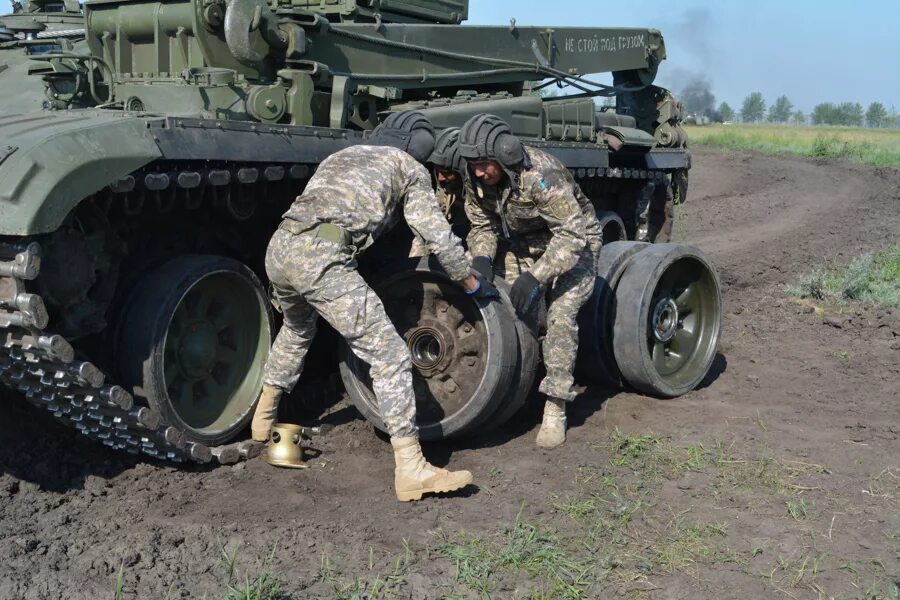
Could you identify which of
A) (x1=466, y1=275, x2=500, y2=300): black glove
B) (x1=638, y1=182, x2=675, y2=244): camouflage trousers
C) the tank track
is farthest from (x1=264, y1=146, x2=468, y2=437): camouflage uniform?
(x1=638, y1=182, x2=675, y2=244): camouflage trousers

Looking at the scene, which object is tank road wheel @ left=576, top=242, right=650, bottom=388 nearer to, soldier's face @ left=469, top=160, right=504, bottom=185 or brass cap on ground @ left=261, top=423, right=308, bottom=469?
soldier's face @ left=469, top=160, right=504, bottom=185

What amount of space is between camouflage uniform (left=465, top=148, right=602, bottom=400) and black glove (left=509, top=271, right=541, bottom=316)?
83 millimetres

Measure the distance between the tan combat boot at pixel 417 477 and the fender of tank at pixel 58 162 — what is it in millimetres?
1918

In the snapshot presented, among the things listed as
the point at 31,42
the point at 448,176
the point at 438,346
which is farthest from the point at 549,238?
the point at 31,42

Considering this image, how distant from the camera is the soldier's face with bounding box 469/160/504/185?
5.68 m

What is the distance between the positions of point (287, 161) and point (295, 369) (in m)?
1.18

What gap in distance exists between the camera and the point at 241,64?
631cm

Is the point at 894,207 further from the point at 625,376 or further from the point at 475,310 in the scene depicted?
the point at 475,310

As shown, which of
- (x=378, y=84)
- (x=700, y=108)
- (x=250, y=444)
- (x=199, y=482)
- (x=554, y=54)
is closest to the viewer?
(x=199, y=482)

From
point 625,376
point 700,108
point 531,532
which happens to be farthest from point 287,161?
point 700,108

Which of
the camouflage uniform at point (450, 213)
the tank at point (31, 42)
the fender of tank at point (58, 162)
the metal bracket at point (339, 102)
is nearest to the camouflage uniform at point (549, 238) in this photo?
the camouflage uniform at point (450, 213)

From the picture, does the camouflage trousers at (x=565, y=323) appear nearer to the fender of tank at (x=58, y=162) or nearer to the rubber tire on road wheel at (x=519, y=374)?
the rubber tire on road wheel at (x=519, y=374)

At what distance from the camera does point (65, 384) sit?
4.50 metres

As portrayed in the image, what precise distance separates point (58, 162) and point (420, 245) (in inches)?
102
